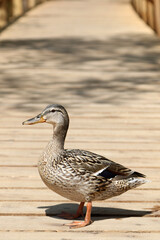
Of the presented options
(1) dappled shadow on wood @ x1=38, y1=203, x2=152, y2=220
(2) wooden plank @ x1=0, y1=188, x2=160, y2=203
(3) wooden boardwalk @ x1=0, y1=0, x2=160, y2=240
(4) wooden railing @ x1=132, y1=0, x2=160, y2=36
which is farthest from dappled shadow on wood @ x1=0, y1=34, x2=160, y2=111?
(1) dappled shadow on wood @ x1=38, y1=203, x2=152, y2=220

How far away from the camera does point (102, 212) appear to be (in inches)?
166

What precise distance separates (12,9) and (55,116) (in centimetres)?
1637

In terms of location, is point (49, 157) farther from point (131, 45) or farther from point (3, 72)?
point (131, 45)

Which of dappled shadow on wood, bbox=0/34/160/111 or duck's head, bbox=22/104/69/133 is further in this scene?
dappled shadow on wood, bbox=0/34/160/111

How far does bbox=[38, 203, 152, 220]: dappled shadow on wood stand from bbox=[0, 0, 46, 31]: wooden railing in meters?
12.3

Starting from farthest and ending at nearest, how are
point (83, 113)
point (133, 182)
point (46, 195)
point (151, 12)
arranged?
point (151, 12)
point (83, 113)
point (46, 195)
point (133, 182)

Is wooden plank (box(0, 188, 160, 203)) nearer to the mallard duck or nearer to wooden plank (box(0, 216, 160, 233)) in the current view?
wooden plank (box(0, 216, 160, 233))

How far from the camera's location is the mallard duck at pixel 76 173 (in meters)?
3.84

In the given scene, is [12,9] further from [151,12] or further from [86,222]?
[86,222]

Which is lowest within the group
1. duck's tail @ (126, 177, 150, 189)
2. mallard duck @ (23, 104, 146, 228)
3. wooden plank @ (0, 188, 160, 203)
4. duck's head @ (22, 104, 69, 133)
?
wooden plank @ (0, 188, 160, 203)

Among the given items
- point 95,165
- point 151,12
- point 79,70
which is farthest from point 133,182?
point 151,12

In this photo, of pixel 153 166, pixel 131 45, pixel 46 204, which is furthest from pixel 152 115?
pixel 131 45

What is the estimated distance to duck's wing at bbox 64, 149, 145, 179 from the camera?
3.89m

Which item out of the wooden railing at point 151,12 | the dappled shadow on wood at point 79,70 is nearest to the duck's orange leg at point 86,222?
the dappled shadow on wood at point 79,70
